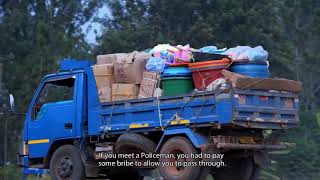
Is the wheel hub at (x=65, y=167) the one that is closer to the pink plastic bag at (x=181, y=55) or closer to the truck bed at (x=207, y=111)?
the truck bed at (x=207, y=111)

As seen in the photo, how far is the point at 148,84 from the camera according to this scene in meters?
10.3

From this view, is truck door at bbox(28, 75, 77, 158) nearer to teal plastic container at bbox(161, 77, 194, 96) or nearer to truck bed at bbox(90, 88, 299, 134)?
truck bed at bbox(90, 88, 299, 134)

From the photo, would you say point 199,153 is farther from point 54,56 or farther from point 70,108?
point 54,56

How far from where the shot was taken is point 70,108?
11.3 meters

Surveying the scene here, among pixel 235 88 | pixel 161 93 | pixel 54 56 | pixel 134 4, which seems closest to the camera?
pixel 235 88

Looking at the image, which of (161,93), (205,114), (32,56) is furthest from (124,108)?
(32,56)

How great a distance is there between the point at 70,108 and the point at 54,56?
1645 centimetres

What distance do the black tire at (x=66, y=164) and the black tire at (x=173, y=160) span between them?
1.98 metres

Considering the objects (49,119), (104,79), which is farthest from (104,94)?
(49,119)

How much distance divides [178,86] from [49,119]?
2.98m

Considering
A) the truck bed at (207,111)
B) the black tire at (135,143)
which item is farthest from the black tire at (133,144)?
the truck bed at (207,111)

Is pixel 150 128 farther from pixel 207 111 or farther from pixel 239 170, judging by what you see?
pixel 239 170

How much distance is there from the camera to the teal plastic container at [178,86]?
1002 centimetres

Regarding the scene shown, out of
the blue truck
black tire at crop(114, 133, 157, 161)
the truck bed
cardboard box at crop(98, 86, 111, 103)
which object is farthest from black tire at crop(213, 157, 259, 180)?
cardboard box at crop(98, 86, 111, 103)
